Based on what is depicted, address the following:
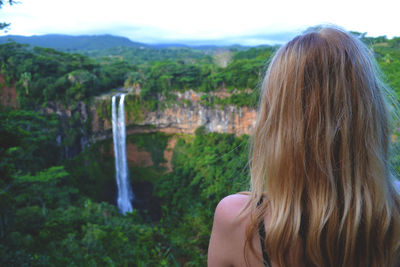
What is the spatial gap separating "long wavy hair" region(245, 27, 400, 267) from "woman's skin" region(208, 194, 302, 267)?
26mm

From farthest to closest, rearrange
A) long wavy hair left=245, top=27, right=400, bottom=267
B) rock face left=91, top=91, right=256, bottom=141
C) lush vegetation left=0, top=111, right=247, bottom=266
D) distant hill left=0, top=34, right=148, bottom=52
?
distant hill left=0, top=34, right=148, bottom=52, rock face left=91, top=91, right=256, bottom=141, lush vegetation left=0, top=111, right=247, bottom=266, long wavy hair left=245, top=27, right=400, bottom=267

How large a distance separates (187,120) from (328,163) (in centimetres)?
2082

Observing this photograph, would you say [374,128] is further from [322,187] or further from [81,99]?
[81,99]

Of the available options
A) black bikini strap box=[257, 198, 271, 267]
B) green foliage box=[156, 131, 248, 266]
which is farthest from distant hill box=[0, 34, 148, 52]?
black bikini strap box=[257, 198, 271, 267]

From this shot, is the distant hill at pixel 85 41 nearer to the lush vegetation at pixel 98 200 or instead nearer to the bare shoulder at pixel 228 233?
the lush vegetation at pixel 98 200

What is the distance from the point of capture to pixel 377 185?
0.81 meters

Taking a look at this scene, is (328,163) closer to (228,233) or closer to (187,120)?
(228,233)

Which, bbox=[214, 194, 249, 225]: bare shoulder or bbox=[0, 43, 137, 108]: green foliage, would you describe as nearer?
bbox=[214, 194, 249, 225]: bare shoulder

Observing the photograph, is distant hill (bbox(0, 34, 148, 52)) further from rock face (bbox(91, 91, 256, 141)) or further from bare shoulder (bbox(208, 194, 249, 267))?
bare shoulder (bbox(208, 194, 249, 267))

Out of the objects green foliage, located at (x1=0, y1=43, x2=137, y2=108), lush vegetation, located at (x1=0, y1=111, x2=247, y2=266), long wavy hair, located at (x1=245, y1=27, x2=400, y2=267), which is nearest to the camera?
long wavy hair, located at (x1=245, y1=27, x2=400, y2=267)

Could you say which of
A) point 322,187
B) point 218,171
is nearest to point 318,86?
point 322,187

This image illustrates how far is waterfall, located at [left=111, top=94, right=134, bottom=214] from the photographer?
19750 millimetres

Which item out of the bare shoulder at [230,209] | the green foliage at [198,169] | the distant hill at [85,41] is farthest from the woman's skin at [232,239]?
the distant hill at [85,41]

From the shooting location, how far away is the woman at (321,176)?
805 mm
